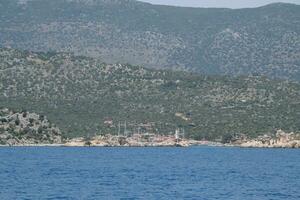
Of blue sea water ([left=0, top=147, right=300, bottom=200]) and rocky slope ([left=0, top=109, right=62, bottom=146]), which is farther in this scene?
rocky slope ([left=0, top=109, right=62, bottom=146])

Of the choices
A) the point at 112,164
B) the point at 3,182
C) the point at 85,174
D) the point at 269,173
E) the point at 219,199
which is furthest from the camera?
the point at 112,164

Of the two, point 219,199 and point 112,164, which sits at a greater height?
point 219,199

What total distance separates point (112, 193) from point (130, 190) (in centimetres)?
437

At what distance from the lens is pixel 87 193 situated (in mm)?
81562

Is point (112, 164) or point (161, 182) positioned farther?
point (112, 164)

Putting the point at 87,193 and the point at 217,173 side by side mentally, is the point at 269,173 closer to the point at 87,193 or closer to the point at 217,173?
the point at 217,173

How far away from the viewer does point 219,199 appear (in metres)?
77.9

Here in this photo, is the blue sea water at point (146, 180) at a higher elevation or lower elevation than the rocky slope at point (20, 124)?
higher

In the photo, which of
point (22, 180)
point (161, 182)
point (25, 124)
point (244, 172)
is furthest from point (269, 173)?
point (25, 124)

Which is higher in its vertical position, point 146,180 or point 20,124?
point 146,180

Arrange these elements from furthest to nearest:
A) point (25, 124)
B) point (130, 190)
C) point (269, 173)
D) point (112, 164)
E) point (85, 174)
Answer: point (25, 124) → point (112, 164) → point (269, 173) → point (85, 174) → point (130, 190)

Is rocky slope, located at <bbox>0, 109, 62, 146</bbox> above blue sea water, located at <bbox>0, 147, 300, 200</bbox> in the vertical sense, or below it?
below

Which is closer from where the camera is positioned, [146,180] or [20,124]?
[146,180]

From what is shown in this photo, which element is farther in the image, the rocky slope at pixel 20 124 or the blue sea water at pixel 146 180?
the rocky slope at pixel 20 124
